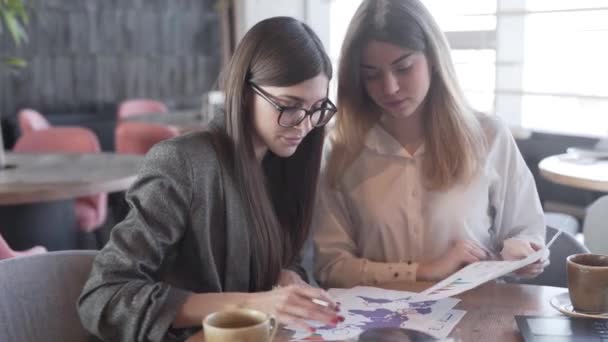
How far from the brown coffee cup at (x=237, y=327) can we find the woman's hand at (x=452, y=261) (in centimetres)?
73

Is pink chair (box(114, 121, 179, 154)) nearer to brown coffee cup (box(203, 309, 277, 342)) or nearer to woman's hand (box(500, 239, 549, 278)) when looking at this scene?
woman's hand (box(500, 239, 549, 278))

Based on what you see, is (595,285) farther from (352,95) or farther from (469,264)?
(352,95)

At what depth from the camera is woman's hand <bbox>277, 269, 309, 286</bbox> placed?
63.3 inches

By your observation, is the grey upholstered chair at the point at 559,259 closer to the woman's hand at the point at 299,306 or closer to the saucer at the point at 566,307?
the saucer at the point at 566,307

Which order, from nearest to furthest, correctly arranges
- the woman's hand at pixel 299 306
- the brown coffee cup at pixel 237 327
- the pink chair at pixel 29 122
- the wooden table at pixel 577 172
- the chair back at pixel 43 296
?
the brown coffee cup at pixel 237 327, the woman's hand at pixel 299 306, the chair back at pixel 43 296, the wooden table at pixel 577 172, the pink chair at pixel 29 122

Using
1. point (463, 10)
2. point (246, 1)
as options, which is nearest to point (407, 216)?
point (463, 10)

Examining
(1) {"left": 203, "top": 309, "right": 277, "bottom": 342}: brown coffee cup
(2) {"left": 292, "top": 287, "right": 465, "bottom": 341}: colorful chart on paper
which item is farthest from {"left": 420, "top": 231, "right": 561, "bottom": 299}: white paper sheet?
(1) {"left": 203, "top": 309, "right": 277, "bottom": 342}: brown coffee cup

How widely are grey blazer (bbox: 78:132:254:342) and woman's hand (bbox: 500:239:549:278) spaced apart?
0.62 metres

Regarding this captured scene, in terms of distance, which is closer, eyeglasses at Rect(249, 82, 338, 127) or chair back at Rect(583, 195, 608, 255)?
eyeglasses at Rect(249, 82, 338, 127)

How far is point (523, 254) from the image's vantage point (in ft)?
5.55

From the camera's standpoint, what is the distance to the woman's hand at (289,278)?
5.27 ft

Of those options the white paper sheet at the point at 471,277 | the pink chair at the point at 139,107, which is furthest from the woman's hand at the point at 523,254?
the pink chair at the point at 139,107

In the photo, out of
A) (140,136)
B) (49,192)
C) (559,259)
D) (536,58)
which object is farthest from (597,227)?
(140,136)

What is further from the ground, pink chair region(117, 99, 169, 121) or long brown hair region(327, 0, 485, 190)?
long brown hair region(327, 0, 485, 190)
